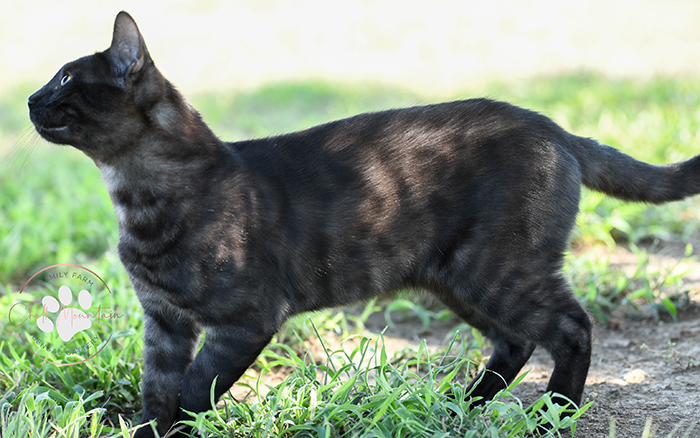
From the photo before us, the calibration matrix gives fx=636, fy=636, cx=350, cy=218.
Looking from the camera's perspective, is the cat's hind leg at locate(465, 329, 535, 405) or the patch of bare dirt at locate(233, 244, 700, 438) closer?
the patch of bare dirt at locate(233, 244, 700, 438)

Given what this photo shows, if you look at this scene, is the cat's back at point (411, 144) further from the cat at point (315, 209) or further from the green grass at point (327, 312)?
the green grass at point (327, 312)

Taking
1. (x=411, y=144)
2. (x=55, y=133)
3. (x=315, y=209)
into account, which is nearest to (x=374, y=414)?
(x=315, y=209)

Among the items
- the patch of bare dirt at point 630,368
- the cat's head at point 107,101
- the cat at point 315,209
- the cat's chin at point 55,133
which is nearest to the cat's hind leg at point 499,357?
the patch of bare dirt at point 630,368

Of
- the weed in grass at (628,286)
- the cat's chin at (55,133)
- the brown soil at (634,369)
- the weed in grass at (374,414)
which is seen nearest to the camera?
the weed in grass at (374,414)

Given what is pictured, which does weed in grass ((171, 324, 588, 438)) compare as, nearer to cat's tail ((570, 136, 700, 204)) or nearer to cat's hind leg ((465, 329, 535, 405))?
cat's hind leg ((465, 329, 535, 405))

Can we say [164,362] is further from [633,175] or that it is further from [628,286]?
[628,286]

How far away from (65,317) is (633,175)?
239cm

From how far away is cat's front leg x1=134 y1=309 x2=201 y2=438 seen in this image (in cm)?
225

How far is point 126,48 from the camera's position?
202 cm

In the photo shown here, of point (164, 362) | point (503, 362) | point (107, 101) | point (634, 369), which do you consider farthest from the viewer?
point (634, 369)

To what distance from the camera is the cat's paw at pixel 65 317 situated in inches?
104

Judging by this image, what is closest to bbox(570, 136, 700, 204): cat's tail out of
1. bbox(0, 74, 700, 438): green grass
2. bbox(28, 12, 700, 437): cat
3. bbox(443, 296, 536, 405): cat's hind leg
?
bbox(28, 12, 700, 437): cat

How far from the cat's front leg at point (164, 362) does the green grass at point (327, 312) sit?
0.16 m

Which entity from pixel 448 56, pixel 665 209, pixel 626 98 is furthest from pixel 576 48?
pixel 665 209
